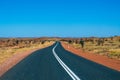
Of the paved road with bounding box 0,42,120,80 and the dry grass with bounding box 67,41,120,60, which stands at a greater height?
the paved road with bounding box 0,42,120,80

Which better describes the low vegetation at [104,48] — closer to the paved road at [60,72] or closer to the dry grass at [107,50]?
the dry grass at [107,50]

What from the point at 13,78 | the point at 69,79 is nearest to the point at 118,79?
the point at 69,79

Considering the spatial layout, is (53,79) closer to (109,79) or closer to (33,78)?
(33,78)

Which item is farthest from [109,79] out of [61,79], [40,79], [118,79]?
[40,79]

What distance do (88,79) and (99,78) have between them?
600 millimetres

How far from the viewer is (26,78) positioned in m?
15.0

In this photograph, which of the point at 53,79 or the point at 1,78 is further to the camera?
the point at 1,78

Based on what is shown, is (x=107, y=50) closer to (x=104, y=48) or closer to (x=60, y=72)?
(x=104, y=48)

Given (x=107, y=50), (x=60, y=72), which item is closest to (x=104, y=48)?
(x=107, y=50)

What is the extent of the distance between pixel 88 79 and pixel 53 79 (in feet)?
5.49

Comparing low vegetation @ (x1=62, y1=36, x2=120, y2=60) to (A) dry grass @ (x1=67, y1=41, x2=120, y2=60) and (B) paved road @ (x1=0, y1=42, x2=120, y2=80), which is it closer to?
(A) dry grass @ (x1=67, y1=41, x2=120, y2=60)

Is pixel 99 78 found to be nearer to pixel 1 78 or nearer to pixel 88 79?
pixel 88 79

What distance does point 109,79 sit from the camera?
1400 centimetres

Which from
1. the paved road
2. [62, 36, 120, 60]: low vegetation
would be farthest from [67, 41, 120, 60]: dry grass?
the paved road
